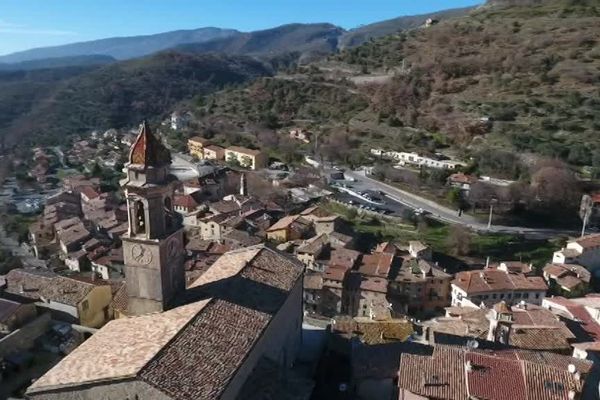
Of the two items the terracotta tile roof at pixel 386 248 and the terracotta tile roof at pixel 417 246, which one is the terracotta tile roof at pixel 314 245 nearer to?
the terracotta tile roof at pixel 386 248

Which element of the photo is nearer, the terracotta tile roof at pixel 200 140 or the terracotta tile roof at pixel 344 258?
the terracotta tile roof at pixel 344 258

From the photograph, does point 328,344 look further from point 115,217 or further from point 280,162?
point 280,162

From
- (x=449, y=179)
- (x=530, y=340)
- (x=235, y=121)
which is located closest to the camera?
(x=530, y=340)

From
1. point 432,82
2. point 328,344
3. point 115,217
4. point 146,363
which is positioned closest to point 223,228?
point 115,217

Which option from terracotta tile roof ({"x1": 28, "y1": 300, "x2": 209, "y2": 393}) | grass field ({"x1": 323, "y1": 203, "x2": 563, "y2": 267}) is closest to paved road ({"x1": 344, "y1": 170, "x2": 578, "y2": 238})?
grass field ({"x1": 323, "y1": 203, "x2": 563, "y2": 267})

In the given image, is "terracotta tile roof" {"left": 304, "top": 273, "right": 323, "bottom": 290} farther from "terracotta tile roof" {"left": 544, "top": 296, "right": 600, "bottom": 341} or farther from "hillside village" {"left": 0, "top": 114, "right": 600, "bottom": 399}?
"terracotta tile roof" {"left": 544, "top": 296, "right": 600, "bottom": 341}

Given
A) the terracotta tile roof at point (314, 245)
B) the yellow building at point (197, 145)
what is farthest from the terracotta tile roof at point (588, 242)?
the yellow building at point (197, 145)
